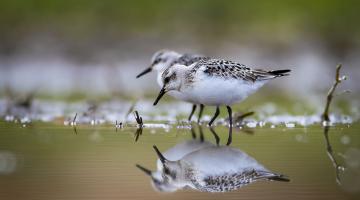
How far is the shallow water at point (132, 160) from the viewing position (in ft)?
20.2

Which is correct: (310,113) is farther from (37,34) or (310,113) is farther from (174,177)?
(37,34)

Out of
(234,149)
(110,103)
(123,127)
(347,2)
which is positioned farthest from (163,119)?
(347,2)

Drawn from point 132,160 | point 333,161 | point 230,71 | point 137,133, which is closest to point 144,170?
point 132,160

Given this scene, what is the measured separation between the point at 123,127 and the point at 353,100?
18.5 feet

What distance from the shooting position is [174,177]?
6797 mm

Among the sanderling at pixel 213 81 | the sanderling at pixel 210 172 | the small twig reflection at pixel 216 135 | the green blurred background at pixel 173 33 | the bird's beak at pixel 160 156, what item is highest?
the green blurred background at pixel 173 33

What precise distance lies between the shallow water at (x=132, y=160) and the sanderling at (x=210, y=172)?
0.12 m

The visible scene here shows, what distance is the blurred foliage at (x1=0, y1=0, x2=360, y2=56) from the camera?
20359 mm

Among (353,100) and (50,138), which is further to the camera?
(353,100)

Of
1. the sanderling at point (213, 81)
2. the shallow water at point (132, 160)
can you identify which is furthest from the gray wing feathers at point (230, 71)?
the shallow water at point (132, 160)

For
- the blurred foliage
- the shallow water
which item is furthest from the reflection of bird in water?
the blurred foliage

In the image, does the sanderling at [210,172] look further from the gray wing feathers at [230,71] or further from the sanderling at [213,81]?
the gray wing feathers at [230,71]

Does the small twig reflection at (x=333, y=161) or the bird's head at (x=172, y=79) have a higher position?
the bird's head at (x=172, y=79)

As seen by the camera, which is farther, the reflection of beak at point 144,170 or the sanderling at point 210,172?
the reflection of beak at point 144,170
